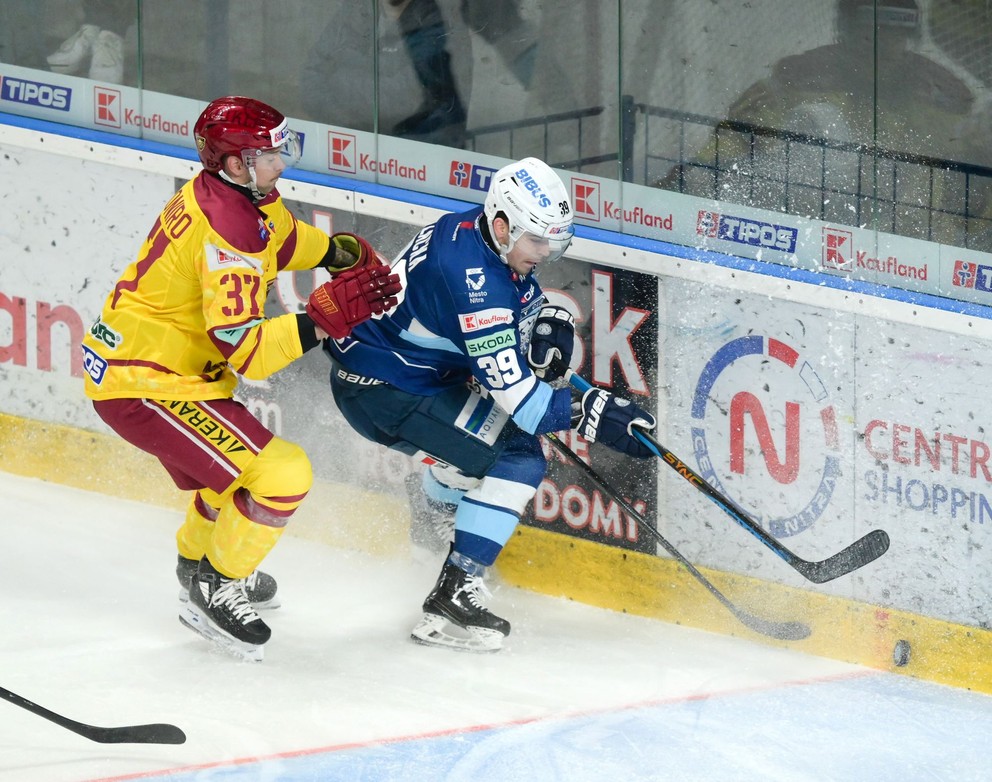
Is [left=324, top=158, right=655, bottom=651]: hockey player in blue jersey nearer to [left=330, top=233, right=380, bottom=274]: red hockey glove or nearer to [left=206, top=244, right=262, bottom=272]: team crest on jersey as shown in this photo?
[left=330, top=233, right=380, bottom=274]: red hockey glove

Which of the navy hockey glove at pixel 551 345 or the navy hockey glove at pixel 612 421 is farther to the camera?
the navy hockey glove at pixel 551 345

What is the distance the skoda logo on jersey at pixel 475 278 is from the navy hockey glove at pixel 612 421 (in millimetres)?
392

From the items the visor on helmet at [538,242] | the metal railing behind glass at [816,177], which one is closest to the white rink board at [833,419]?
the metal railing behind glass at [816,177]

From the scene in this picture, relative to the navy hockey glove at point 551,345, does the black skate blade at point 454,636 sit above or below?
below

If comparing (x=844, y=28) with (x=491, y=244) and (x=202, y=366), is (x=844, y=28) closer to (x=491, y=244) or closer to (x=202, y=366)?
(x=491, y=244)

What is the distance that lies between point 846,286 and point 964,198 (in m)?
0.36

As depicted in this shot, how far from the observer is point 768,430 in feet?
15.2

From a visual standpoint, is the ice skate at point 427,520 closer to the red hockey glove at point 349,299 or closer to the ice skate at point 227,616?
the ice skate at point 227,616

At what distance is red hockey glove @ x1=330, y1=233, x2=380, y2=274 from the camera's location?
4.75 m

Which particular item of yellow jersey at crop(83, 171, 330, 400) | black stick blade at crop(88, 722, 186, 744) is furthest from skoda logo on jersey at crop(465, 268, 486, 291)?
black stick blade at crop(88, 722, 186, 744)

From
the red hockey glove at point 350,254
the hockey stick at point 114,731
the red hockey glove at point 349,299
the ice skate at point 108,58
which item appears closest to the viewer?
the hockey stick at point 114,731

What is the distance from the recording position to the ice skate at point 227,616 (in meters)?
4.41

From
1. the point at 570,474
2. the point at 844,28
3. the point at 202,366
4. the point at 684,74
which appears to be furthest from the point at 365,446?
the point at 844,28

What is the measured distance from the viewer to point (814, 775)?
3812mm
